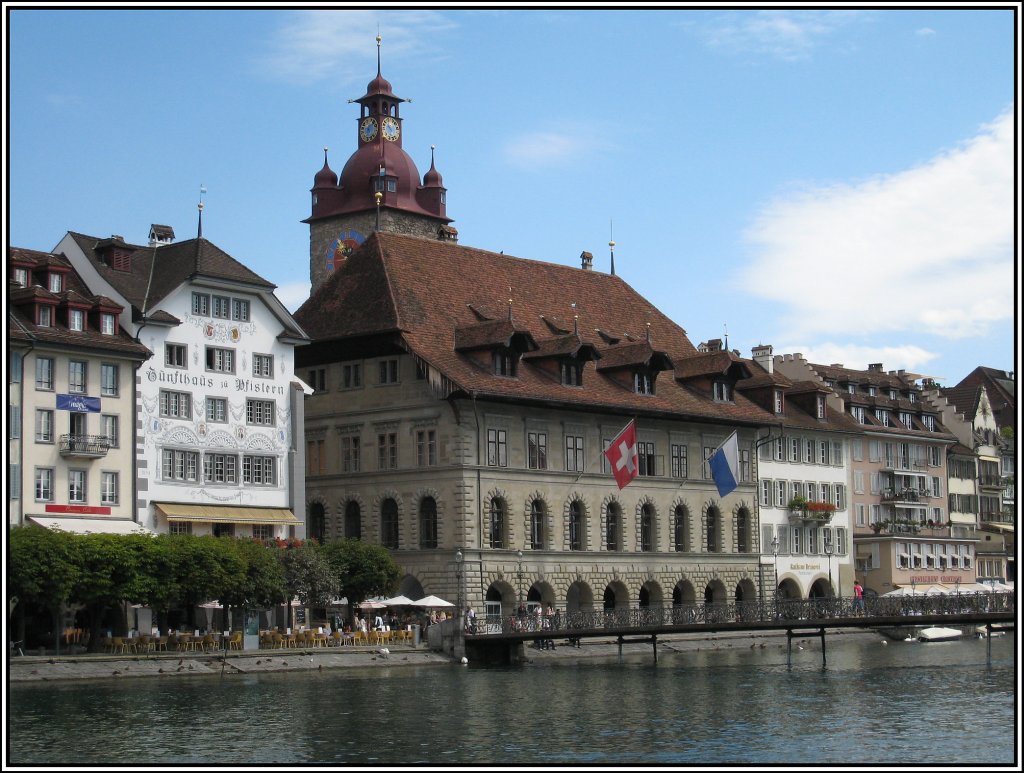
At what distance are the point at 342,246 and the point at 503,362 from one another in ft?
179

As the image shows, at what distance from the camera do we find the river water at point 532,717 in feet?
140

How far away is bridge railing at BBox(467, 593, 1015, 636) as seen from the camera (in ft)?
232

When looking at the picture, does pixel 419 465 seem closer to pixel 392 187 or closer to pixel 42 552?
pixel 42 552

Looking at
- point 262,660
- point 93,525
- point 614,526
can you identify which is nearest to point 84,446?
point 93,525

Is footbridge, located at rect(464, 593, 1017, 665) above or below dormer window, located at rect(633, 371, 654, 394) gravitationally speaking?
below

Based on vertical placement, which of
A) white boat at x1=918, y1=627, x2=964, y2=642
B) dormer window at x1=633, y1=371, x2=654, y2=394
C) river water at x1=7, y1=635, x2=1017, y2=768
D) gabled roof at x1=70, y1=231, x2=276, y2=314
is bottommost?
river water at x1=7, y1=635, x2=1017, y2=768

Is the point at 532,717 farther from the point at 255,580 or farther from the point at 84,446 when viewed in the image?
the point at 84,446

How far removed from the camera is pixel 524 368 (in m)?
90.4

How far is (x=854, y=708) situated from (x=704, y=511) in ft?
151

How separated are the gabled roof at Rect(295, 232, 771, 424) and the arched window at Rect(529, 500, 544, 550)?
5.07 meters

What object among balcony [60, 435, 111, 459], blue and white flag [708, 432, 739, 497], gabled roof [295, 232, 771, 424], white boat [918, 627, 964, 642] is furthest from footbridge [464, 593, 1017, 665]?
white boat [918, 627, 964, 642]

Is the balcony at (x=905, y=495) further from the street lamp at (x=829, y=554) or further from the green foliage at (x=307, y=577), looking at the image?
the green foliage at (x=307, y=577)

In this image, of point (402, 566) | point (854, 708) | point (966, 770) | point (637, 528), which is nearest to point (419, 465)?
point (402, 566)

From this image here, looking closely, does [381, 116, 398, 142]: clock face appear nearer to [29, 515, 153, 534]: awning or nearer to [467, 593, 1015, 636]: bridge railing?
[467, 593, 1015, 636]: bridge railing
